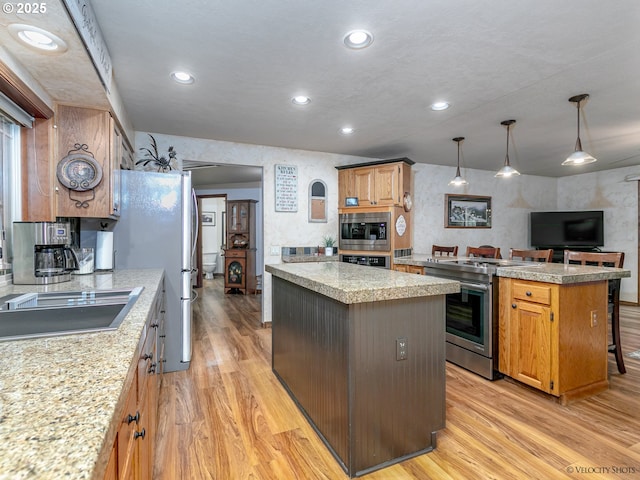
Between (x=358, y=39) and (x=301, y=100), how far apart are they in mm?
1003

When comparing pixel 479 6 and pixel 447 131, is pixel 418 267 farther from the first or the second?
pixel 479 6

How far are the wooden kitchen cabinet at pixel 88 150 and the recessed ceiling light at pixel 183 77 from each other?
1.74 feet

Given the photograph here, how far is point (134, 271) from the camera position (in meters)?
2.61

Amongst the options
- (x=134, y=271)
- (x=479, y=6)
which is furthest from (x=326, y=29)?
(x=134, y=271)

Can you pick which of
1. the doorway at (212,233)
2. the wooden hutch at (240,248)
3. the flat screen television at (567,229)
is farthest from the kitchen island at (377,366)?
the doorway at (212,233)

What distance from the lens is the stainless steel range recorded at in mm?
2730

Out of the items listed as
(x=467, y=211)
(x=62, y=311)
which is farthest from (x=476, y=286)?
(x=467, y=211)

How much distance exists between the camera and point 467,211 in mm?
5984

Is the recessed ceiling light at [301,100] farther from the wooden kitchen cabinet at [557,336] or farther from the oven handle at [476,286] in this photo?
the wooden kitchen cabinet at [557,336]

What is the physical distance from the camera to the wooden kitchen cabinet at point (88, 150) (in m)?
2.18

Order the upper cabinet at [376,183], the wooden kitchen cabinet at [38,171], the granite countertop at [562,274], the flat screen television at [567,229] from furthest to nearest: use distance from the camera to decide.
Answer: the flat screen television at [567,229] < the upper cabinet at [376,183] < the granite countertop at [562,274] < the wooden kitchen cabinet at [38,171]

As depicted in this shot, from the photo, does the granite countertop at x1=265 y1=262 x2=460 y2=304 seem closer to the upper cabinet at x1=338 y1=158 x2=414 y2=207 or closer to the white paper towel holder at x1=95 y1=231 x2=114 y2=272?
the white paper towel holder at x1=95 y1=231 x2=114 y2=272

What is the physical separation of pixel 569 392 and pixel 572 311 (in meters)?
0.57

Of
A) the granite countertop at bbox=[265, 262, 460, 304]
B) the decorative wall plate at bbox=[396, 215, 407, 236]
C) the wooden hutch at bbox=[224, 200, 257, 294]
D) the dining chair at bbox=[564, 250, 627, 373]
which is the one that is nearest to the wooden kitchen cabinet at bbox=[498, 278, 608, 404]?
the dining chair at bbox=[564, 250, 627, 373]
